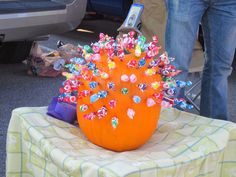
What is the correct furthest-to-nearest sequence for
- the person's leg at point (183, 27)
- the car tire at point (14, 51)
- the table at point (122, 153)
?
the car tire at point (14, 51)
the person's leg at point (183, 27)
the table at point (122, 153)

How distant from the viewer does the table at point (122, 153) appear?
5.62ft

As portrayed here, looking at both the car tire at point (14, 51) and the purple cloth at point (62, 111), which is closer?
the purple cloth at point (62, 111)

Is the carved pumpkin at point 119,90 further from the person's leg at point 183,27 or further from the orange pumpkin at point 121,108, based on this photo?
the person's leg at point 183,27

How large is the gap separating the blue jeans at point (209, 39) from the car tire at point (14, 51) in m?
2.46

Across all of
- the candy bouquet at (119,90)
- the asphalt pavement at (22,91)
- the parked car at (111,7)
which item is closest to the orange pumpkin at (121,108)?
the candy bouquet at (119,90)

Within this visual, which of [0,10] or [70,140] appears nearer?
[70,140]

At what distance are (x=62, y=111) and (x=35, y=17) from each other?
6.86 feet

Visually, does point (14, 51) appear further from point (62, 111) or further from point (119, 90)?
point (119, 90)

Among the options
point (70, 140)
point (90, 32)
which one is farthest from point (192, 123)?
point (90, 32)

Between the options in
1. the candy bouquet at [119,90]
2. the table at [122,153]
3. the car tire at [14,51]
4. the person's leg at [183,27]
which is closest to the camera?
the table at [122,153]

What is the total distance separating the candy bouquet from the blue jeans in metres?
0.69

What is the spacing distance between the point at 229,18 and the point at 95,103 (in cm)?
114

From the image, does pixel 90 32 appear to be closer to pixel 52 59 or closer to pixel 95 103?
pixel 52 59

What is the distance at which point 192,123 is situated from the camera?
7.14 feet
